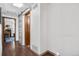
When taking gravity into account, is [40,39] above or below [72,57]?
above

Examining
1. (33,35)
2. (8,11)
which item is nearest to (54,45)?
(33,35)

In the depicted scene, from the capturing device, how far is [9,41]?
46.7 inches

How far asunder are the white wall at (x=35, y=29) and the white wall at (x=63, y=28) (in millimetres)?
145

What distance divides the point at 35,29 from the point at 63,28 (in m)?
0.36

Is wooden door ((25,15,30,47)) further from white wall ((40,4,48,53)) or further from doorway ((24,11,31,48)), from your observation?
white wall ((40,4,48,53))

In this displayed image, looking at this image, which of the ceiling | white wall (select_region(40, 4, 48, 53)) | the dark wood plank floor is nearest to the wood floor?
the dark wood plank floor

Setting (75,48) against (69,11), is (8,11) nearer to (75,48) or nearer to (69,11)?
(69,11)

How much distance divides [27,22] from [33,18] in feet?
0.32

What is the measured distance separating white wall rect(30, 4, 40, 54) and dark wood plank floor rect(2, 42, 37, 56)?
0.08 metres

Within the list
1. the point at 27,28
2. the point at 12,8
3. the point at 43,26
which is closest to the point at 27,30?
the point at 27,28

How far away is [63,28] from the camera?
118cm

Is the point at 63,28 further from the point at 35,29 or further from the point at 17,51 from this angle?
the point at 17,51

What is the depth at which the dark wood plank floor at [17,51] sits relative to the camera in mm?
1197

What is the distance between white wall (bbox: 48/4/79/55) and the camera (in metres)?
1.15
